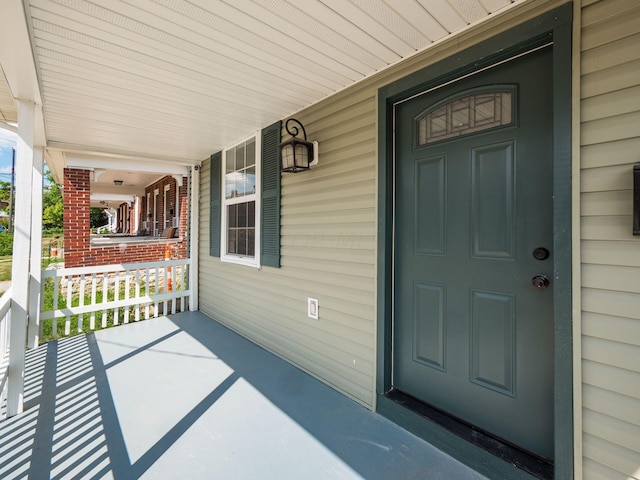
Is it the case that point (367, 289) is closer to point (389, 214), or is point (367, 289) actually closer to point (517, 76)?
point (389, 214)

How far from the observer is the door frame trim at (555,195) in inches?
56.7

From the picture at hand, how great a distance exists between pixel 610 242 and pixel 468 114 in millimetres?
1018

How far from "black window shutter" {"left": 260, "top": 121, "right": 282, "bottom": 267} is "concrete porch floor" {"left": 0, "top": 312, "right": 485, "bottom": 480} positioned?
3.61ft

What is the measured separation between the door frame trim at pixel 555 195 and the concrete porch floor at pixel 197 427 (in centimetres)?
11

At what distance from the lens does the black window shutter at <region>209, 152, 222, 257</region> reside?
4.53 metres

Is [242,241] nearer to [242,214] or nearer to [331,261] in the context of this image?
[242,214]

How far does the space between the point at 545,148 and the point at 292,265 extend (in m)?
2.20

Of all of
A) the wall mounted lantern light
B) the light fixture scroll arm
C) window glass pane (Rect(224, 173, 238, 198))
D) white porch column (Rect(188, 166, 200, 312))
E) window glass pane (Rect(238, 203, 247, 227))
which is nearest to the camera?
the wall mounted lantern light

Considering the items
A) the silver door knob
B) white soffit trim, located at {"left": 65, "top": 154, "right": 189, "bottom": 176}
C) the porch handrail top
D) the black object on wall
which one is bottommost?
the porch handrail top

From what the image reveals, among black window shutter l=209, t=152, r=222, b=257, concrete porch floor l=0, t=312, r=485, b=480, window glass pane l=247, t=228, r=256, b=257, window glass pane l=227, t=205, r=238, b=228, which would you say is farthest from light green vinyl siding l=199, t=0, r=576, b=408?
black window shutter l=209, t=152, r=222, b=257

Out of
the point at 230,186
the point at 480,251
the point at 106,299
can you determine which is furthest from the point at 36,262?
the point at 480,251

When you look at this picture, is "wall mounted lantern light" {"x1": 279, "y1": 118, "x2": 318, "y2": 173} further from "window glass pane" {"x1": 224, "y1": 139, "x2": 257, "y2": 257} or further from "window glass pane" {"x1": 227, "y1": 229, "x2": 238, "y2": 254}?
"window glass pane" {"x1": 227, "y1": 229, "x2": 238, "y2": 254}

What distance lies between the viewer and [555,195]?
1478 millimetres

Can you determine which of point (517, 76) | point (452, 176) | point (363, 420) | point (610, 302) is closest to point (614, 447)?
point (610, 302)
